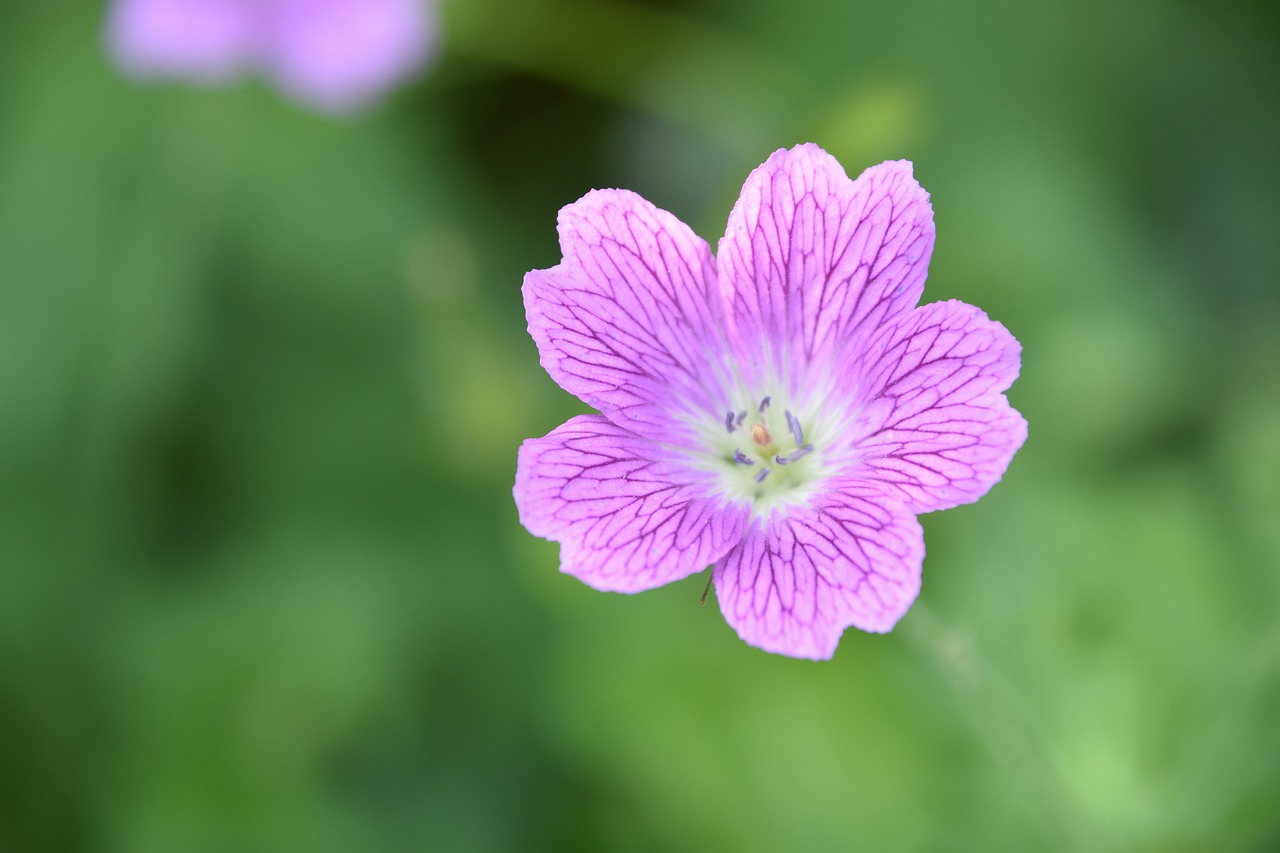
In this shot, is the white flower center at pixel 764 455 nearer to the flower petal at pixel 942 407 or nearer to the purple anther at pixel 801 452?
the purple anther at pixel 801 452

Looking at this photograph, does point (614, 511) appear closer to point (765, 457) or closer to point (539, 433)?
point (765, 457)

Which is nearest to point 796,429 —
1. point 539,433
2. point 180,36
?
point 539,433

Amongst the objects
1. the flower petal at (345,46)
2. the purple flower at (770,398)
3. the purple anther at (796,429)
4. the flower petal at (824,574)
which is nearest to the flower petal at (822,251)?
the purple flower at (770,398)

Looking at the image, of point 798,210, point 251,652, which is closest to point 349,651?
point 251,652

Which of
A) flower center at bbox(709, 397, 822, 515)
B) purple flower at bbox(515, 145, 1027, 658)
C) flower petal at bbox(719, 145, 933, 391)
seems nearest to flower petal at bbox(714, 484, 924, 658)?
purple flower at bbox(515, 145, 1027, 658)

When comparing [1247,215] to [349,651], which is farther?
[1247,215]

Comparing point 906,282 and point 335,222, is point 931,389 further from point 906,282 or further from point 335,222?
point 335,222

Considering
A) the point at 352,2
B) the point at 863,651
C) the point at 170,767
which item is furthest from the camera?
the point at 352,2
